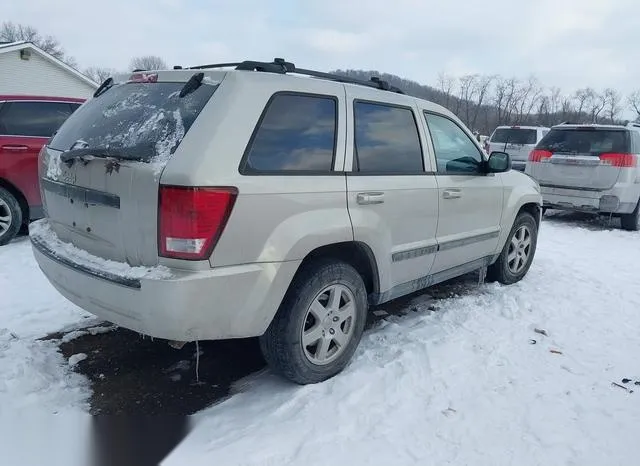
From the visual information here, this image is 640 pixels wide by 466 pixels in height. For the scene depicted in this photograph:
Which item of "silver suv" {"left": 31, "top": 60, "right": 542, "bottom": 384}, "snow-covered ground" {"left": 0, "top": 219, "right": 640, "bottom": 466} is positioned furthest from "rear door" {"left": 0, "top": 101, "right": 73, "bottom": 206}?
"silver suv" {"left": 31, "top": 60, "right": 542, "bottom": 384}

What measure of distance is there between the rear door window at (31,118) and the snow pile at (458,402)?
5290 millimetres

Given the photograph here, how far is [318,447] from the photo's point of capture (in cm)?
254

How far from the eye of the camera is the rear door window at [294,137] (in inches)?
107

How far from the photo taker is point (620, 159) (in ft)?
26.9

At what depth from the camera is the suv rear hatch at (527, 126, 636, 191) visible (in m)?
8.24

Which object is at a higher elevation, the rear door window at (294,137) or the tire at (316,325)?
the rear door window at (294,137)

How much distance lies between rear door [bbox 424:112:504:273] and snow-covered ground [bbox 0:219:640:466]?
0.56 meters

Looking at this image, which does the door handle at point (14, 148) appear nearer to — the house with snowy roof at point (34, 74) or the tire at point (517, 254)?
the tire at point (517, 254)

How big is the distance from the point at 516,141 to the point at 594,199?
8.01 meters

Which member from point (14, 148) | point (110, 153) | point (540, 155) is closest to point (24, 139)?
point (14, 148)

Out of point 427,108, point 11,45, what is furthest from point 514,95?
point 427,108

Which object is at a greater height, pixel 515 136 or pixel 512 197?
pixel 515 136

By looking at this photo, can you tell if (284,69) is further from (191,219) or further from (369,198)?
(191,219)

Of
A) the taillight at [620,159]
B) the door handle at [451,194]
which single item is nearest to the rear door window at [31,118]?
the door handle at [451,194]
